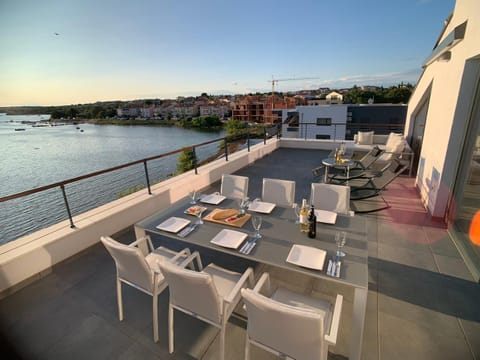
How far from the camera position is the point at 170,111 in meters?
39.3

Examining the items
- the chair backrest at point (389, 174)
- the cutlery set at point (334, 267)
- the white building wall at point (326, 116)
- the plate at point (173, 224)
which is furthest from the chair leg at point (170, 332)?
the white building wall at point (326, 116)

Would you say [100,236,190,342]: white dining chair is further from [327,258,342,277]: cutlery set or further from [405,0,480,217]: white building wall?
[405,0,480,217]: white building wall

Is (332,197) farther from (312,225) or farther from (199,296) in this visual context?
(199,296)

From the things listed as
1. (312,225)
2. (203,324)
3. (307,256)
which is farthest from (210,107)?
(307,256)

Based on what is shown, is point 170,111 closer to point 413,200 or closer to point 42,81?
point 42,81

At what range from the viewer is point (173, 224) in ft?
6.87

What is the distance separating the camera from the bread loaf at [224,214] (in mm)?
2176

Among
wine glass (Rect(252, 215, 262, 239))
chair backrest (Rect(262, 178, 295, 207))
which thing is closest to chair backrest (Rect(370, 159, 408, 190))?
chair backrest (Rect(262, 178, 295, 207))

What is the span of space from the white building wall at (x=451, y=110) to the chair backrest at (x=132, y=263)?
392 cm

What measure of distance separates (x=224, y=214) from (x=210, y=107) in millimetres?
54727

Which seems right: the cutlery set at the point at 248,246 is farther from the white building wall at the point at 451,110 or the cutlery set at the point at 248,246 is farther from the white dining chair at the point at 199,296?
the white building wall at the point at 451,110

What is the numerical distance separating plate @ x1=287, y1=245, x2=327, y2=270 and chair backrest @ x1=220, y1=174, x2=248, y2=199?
55.9 inches

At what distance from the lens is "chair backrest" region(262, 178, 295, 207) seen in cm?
278

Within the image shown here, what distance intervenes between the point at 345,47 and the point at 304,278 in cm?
1607
